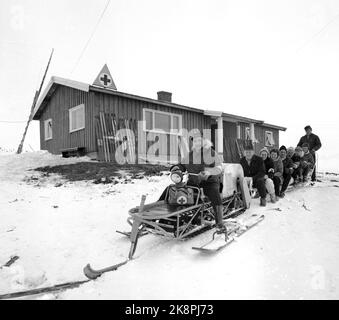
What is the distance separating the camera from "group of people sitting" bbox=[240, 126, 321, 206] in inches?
298

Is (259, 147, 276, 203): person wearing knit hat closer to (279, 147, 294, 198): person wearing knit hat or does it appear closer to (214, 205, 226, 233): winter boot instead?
(279, 147, 294, 198): person wearing knit hat

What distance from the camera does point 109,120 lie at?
13.9 meters

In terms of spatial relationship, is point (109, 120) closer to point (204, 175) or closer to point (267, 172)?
point (267, 172)

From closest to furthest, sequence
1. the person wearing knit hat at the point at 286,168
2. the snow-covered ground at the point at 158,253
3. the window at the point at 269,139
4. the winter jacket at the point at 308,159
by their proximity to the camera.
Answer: the snow-covered ground at the point at 158,253 < the person wearing knit hat at the point at 286,168 < the winter jacket at the point at 308,159 < the window at the point at 269,139

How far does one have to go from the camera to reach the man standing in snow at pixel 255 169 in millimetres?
7465

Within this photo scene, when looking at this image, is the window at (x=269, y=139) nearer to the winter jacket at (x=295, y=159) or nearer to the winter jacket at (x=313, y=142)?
the winter jacket at (x=313, y=142)

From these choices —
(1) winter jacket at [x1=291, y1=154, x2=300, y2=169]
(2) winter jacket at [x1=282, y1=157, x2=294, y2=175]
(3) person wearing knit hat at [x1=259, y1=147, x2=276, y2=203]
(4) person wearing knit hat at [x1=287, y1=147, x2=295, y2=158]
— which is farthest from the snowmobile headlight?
(1) winter jacket at [x1=291, y1=154, x2=300, y2=169]

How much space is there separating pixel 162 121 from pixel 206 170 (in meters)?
10.6

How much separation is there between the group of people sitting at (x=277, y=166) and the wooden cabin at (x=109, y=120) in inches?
276

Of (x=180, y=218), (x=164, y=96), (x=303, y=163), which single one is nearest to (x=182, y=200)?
(x=180, y=218)

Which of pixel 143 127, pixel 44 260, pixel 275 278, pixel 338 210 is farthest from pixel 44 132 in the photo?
pixel 275 278

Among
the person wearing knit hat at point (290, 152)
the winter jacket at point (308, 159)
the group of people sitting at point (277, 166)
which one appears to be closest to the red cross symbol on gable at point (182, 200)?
the group of people sitting at point (277, 166)

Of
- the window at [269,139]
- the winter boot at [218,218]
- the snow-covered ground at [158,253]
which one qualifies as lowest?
the snow-covered ground at [158,253]
